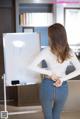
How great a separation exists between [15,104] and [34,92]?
0.43m

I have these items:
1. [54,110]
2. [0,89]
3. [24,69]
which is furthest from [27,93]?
[54,110]

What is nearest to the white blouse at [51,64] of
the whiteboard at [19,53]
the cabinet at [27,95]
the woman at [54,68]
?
the woman at [54,68]

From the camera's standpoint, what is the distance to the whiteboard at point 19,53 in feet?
12.3

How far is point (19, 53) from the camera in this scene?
12.3 feet

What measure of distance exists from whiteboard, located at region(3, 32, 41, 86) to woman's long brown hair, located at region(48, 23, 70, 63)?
104cm

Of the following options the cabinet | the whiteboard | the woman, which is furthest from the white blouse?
the cabinet

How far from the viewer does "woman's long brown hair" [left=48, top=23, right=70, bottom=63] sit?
271cm

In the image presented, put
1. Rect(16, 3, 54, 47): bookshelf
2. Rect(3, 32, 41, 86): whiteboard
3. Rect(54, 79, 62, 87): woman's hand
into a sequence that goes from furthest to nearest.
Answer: Rect(16, 3, 54, 47): bookshelf → Rect(3, 32, 41, 86): whiteboard → Rect(54, 79, 62, 87): woman's hand

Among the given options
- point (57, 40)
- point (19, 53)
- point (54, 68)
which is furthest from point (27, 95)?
point (57, 40)

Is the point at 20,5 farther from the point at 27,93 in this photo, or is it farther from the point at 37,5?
the point at 27,93

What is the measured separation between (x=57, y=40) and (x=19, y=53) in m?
1.13

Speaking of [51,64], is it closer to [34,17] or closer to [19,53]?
[19,53]

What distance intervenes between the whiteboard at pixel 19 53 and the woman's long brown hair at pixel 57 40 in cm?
104

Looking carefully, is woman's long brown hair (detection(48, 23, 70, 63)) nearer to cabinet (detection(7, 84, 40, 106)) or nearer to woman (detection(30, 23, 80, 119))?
woman (detection(30, 23, 80, 119))
